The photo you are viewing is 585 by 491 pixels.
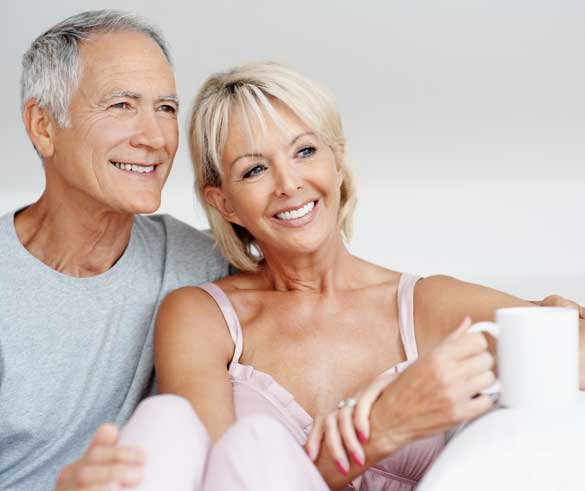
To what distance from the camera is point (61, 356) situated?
195cm

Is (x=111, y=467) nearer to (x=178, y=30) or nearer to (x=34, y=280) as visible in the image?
(x=34, y=280)

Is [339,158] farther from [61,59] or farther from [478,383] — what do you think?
[478,383]

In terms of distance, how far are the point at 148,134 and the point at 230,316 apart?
390mm

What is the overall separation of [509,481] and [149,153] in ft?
3.38

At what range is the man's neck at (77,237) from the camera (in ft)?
6.64

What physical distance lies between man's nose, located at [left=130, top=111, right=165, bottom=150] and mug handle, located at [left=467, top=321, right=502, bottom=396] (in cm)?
83

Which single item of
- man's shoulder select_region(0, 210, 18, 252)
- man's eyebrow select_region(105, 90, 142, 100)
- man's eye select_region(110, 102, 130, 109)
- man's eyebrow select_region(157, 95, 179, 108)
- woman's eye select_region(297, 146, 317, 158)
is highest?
man's eyebrow select_region(105, 90, 142, 100)

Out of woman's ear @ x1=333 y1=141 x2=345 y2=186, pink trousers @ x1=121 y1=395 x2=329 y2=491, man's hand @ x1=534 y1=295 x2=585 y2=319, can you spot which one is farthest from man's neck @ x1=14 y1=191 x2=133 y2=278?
man's hand @ x1=534 y1=295 x2=585 y2=319

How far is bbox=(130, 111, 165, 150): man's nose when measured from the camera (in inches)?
→ 77.8

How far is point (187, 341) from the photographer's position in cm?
184

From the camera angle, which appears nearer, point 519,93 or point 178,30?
point 178,30

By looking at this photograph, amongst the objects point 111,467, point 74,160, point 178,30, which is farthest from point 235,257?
point 178,30

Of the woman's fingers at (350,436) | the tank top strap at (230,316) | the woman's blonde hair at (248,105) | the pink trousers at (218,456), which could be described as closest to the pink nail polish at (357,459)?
the woman's fingers at (350,436)

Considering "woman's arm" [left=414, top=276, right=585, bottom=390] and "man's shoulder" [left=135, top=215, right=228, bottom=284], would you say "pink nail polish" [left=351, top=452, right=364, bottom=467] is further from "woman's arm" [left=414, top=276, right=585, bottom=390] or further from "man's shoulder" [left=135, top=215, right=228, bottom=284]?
"man's shoulder" [left=135, top=215, right=228, bottom=284]
